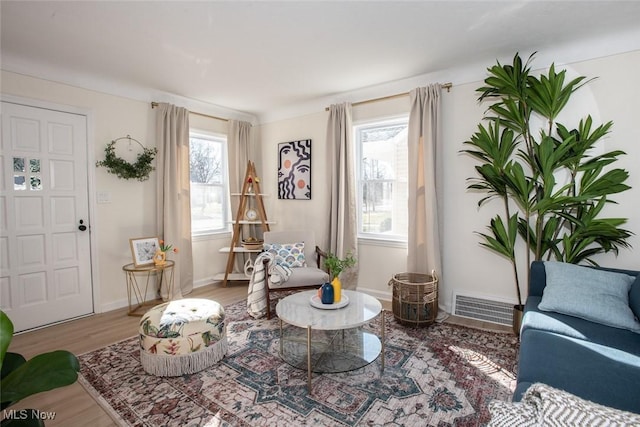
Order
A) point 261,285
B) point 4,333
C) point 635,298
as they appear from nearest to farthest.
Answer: point 4,333, point 635,298, point 261,285

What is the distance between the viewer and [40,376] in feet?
3.06

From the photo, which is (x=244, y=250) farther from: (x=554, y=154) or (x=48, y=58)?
(x=554, y=154)

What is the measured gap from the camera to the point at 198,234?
15.2 ft

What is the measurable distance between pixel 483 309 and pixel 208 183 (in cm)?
385

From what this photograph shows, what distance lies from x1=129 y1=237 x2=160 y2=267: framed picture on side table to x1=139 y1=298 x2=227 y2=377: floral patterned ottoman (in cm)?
137

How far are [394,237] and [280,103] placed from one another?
95.1 inches

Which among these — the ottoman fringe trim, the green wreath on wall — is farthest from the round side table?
the ottoman fringe trim

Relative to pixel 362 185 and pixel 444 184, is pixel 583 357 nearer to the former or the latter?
pixel 444 184

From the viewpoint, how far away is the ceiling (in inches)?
91.0

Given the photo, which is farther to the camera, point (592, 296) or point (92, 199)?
point (92, 199)

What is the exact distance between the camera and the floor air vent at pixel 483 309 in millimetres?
3248

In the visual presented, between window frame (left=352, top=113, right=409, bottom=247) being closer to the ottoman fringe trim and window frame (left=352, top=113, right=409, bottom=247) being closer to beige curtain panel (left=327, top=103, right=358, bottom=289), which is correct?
beige curtain panel (left=327, top=103, right=358, bottom=289)

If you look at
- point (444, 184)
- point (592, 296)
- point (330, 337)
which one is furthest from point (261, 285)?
point (592, 296)

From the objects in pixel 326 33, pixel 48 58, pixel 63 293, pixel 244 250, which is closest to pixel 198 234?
pixel 244 250
